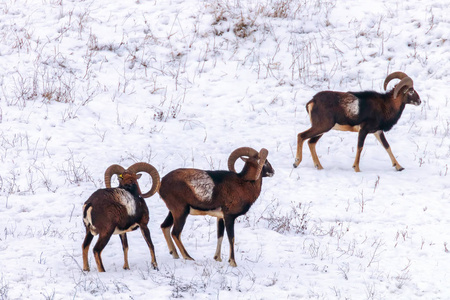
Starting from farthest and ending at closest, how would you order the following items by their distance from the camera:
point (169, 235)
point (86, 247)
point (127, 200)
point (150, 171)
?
point (169, 235), point (150, 171), point (127, 200), point (86, 247)

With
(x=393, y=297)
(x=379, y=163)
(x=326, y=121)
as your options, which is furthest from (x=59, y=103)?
(x=393, y=297)

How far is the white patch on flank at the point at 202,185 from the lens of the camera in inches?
320

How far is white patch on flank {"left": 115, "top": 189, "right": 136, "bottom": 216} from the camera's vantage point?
772cm

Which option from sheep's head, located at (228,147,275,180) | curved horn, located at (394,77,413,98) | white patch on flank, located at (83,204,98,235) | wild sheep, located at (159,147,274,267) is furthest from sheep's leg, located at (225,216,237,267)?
curved horn, located at (394,77,413,98)

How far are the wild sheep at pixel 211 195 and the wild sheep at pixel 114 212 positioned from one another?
377mm

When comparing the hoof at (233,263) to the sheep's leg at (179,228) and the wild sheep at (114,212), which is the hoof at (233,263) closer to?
the sheep's leg at (179,228)

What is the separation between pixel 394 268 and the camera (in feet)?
27.2

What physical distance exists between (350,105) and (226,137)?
274 centimetres

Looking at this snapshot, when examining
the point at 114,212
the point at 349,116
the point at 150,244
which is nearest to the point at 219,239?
the point at 150,244

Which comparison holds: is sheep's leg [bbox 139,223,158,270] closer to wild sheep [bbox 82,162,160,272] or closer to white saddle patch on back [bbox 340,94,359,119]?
wild sheep [bbox 82,162,160,272]

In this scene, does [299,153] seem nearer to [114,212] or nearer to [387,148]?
[387,148]

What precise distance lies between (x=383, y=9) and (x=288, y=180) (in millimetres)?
8678

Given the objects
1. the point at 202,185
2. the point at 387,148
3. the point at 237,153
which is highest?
the point at 237,153

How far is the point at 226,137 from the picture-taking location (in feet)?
44.2
